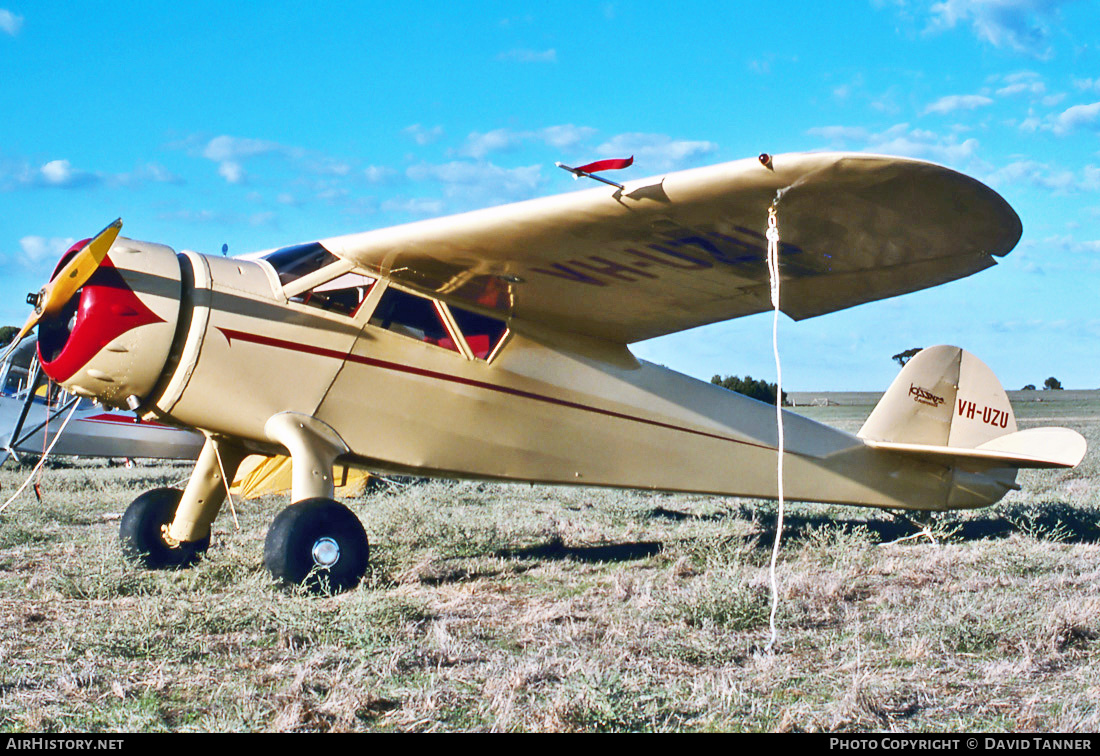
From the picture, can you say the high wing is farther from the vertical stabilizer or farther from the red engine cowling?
the vertical stabilizer

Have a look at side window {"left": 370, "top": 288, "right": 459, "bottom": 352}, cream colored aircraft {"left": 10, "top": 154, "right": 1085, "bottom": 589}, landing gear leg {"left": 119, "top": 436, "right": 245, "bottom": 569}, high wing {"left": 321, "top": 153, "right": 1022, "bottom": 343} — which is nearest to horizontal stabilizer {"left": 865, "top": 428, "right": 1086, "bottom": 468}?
cream colored aircraft {"left": 10, "top": 154, "right": 1085, "bottom": 589}

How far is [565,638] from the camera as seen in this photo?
3.79 metres

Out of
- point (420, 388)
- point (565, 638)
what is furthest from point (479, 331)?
point (565, 638)

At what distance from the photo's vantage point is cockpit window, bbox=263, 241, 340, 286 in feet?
17.5

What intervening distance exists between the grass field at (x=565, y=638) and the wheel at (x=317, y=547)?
0.19 m

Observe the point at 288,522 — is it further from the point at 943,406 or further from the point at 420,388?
the point at 943,406

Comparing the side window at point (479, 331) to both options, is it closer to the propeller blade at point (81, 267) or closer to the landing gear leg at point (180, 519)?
the landing gear leg at point (180, 519)

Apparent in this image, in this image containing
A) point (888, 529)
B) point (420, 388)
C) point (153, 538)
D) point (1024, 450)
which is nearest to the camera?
point (420, 388)

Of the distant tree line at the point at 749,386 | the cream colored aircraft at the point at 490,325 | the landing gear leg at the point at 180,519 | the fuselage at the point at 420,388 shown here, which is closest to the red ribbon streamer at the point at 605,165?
the cream colored aircraft at the point at 490,325

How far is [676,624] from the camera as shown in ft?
13.4

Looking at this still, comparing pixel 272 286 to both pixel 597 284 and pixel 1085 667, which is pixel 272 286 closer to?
pixel 597 284

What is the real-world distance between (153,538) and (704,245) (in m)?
4.34

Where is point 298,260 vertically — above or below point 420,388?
above
